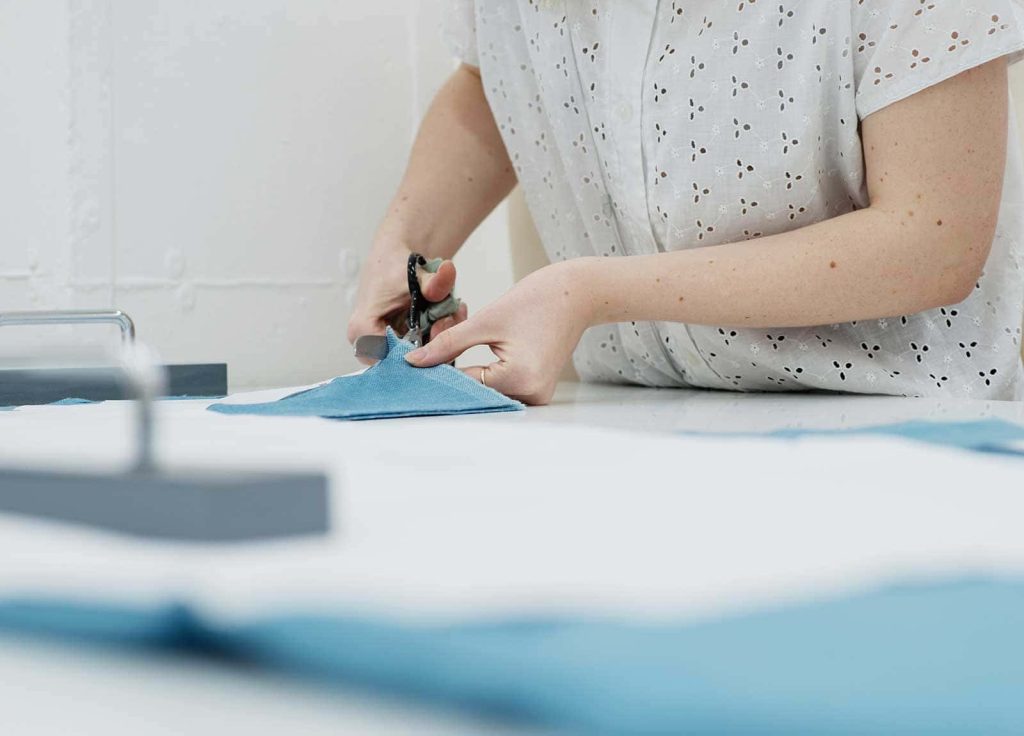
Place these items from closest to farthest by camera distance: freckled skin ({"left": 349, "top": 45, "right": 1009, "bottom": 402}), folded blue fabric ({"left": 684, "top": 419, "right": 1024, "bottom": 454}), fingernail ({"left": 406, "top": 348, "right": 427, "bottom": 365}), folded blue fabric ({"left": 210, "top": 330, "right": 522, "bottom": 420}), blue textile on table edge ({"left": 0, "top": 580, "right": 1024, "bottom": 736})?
blue textile on table edge ({"left": 0, "top": 580, "right": 1024, "bottom": 736}), folded blue fabric ({"left": 684, "top": 419, "right": 1024, "bottom": 454}), folded blue fabric ({"left": 210, "top": 330, "right": 522, "bottom": 420}), fingernail ({"left": 406, "top": 348, "right": 427, "bottom": 365}), freckled skin ({"left": 349, "top": 45, "right": 1009, "bottom": 402})

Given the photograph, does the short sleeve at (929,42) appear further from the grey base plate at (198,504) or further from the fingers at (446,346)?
the grey base plate at (198,504)

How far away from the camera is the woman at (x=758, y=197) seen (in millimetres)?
991

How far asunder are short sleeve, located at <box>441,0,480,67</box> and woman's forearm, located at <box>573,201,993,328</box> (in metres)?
0.52

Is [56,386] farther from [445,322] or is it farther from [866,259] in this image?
[866,259]

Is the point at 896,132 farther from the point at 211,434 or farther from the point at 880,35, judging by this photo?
the point at 211,434

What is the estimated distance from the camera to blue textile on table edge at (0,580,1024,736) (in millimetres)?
200

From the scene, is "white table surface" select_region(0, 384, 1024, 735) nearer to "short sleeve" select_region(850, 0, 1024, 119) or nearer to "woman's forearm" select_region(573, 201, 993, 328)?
"woman's forearm" select_region(573, 201, 993, 328)

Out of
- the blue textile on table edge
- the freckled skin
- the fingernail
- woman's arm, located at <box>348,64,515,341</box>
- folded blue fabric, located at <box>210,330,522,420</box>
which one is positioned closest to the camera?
the blue textile on table edge

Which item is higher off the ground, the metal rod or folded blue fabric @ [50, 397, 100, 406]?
the metal rod

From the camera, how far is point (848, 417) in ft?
2.64

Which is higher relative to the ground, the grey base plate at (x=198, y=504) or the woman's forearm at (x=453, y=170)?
the woman's forearm at (x=453, y=170)

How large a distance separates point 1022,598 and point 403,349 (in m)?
0.66

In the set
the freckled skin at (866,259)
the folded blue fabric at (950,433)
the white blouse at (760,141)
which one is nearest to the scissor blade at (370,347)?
the freckled skin at (866,259)

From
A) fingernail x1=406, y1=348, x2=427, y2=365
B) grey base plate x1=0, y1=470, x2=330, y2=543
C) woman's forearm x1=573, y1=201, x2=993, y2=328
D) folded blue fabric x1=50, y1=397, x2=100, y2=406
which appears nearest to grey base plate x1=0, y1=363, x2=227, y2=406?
folded blue fabric x1=50, y1=397, x2=100, y2=406
